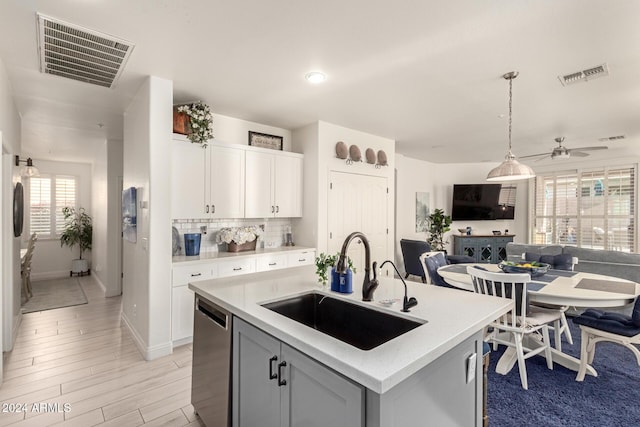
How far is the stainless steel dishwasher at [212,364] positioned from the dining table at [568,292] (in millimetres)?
2295

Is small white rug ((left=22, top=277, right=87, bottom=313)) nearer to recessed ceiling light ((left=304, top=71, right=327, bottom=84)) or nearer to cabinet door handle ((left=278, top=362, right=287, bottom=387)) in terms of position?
recessed ceiling light ((left=304, top=71, right=327, bottom=84))

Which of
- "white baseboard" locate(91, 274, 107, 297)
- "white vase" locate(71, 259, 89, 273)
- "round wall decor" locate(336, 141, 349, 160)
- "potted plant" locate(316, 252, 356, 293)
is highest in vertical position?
"round wall decor" locate(336, 141, 349, 160)

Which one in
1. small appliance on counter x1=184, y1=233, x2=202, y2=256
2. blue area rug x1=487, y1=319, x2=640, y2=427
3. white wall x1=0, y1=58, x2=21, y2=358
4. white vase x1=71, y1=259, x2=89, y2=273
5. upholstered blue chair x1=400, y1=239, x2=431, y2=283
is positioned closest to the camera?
blue area rug x1=487, y1=319, x2=640, y2=427

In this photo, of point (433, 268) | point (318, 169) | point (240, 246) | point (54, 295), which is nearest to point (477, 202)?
point (433, 268)

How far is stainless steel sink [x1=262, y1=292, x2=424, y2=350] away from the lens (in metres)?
1.49

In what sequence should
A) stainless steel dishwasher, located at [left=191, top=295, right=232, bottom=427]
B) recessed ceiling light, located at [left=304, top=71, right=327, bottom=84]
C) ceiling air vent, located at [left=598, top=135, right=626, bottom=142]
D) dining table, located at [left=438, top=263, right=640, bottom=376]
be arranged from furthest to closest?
1. ceiling air vent, located at [left=598, top=135, right=626, bottom=142]
2. recessed ceiling light, located at [left=304, top=71, right=327, bottom=84]
3. dining table, located at [left=438, top=263, right=640, bottom=376]
4. stainless steel dishwasher, located at [left=191, top=295, right=232, bottom=427]

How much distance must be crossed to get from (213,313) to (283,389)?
0.71 metres

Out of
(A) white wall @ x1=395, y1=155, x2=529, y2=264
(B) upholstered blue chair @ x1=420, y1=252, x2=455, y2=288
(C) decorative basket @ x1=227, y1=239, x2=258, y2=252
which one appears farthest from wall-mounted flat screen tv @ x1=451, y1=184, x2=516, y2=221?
(C) decorative basket @ x1=227, y1=239, x2=258, y2=252

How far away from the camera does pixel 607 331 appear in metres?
2.51

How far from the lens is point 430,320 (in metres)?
1.36

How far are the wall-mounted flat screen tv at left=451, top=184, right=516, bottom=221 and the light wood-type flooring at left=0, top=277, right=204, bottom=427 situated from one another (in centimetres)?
664

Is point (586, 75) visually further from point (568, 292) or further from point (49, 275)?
point (49, 275)

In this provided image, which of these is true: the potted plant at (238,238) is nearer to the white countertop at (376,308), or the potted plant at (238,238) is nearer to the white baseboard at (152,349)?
the white baseboard at (152,349)

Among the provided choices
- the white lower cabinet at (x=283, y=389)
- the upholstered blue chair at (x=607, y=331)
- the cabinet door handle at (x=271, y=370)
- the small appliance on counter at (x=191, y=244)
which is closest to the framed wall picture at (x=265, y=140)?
the small appliance on counter at (x=191, y=244)
